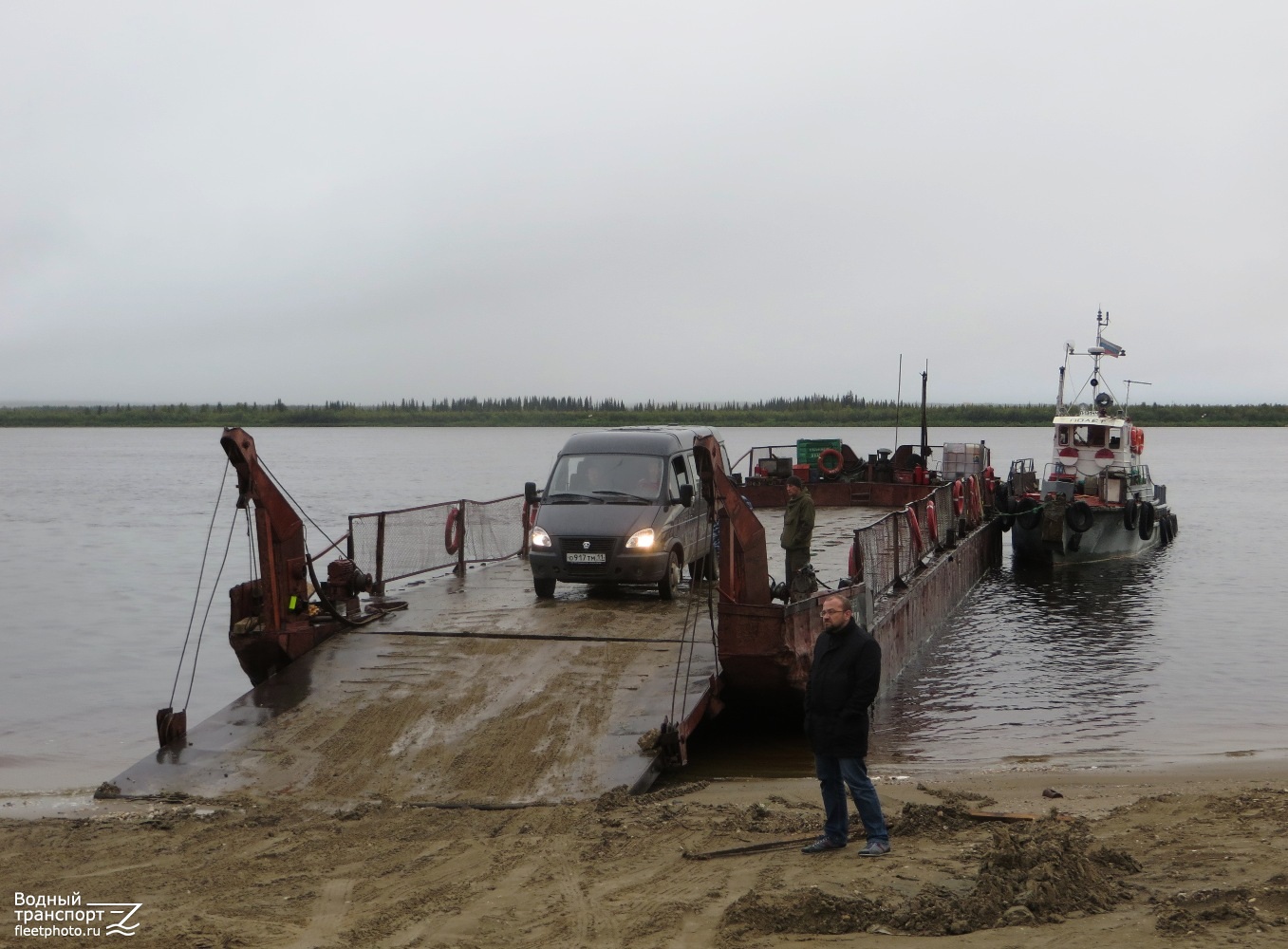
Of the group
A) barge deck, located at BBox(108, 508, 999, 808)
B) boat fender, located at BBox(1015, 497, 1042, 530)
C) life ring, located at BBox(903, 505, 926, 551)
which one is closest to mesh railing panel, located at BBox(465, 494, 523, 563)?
barge deck, located at BBox(108, 508, 999, 808)

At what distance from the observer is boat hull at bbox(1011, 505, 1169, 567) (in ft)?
90.5

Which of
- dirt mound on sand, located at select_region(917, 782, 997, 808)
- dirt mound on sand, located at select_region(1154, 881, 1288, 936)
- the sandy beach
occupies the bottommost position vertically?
dirt mound on sand, located at select_region(917, 782, 997, 808)

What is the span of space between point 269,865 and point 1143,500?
28858mm

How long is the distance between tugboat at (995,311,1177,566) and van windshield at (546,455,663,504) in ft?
53.4

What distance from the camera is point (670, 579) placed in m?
13.8

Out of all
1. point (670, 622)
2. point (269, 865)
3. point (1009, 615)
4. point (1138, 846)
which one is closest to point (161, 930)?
point (269, 865)

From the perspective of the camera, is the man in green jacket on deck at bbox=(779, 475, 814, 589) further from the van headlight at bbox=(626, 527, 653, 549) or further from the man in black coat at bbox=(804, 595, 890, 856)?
the man in black coat at bbox=(804, 595, 890, 856)

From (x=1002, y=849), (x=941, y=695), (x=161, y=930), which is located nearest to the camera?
(x=161, y=930)

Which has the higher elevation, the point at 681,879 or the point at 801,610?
the point at 801,610

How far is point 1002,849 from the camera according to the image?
631 cm

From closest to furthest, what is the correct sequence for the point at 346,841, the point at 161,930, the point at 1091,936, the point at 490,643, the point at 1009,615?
the point at 1091,936
the point at 161,930
the point at 346,841
the point at 490,643
the point at 1009,615

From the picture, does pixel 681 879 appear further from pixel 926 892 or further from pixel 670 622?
pixel 670 622

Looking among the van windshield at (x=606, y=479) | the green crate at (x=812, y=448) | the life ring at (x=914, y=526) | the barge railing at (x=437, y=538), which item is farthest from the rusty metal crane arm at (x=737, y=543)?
the green crate at (x=812, y=448)

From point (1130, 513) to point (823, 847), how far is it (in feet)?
81.8
